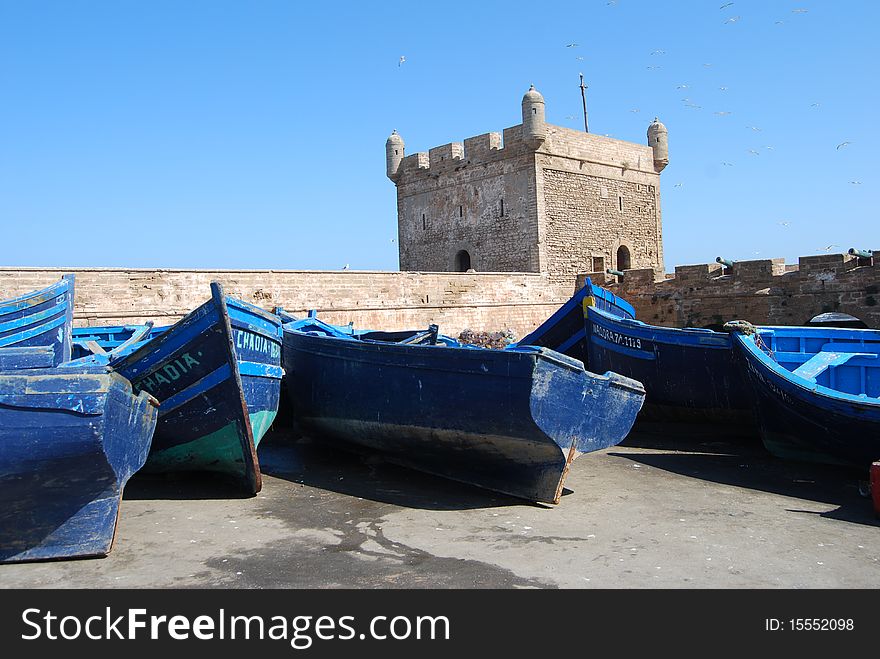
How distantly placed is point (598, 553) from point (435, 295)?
13004 mm

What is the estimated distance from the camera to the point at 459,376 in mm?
6113

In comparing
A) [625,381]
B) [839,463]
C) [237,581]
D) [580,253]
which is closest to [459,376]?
[625,381]

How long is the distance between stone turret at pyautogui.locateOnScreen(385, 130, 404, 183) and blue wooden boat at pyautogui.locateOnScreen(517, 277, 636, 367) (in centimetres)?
1623

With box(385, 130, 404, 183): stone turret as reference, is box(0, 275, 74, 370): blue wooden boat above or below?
below

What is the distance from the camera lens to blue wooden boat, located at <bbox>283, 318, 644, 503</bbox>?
577cm

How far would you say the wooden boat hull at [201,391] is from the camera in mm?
5934

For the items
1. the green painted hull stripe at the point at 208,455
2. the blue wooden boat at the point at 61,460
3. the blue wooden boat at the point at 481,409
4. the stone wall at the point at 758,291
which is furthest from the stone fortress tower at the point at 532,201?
the blue wooden boat at the point at 61,460

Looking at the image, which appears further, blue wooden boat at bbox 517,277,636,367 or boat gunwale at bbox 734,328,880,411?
blue wooden boat at bbox 517,277,636,367

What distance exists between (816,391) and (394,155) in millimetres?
21009

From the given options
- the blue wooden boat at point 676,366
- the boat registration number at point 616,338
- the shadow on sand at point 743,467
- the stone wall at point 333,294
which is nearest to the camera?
the shadow on sand at point 743,467

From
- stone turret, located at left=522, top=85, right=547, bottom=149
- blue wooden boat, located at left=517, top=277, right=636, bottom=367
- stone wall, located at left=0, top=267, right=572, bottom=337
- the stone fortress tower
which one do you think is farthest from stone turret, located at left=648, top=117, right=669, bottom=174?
blue wooden boat, located at left=517, top=277, right=636, bottom=367

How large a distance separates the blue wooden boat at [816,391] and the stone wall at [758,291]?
6732 mm

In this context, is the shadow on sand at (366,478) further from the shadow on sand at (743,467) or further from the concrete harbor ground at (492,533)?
the shadow on sand at (743,467)

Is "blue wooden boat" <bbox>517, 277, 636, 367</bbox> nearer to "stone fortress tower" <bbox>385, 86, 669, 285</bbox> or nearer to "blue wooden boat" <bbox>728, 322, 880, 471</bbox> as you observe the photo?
"blue wooden boat" <bbox>728, 322, 880, 471</bbox>
